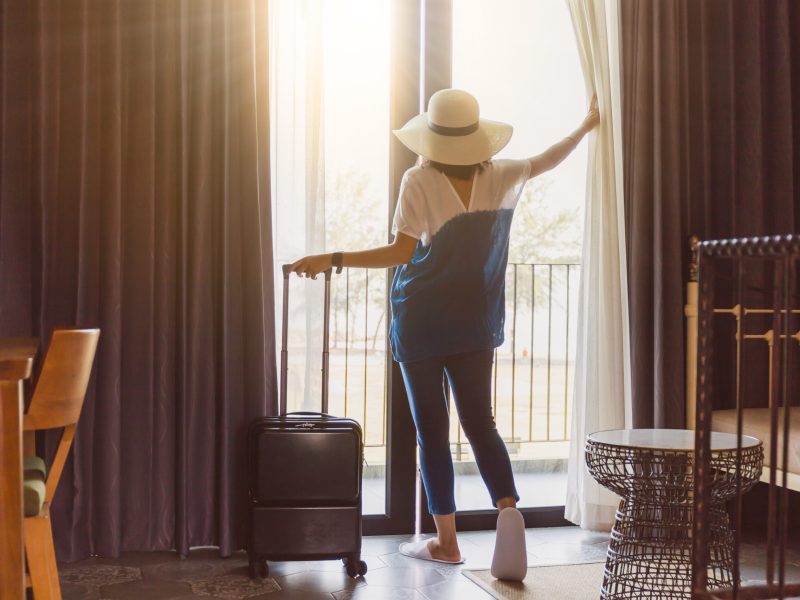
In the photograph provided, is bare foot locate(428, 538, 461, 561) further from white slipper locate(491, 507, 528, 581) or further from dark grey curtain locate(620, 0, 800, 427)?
dark grey curtain locate(620, 0, 800, 427)

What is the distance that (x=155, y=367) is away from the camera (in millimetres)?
2871

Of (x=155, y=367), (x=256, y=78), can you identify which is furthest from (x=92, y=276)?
(x=256, y=78)

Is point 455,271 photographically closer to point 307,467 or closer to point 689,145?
point 307,467

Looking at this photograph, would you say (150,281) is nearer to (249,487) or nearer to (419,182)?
(249,487)

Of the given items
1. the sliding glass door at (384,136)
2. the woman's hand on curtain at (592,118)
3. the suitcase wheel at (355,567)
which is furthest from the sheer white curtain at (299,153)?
the woman's hand on curtain at (592,118)

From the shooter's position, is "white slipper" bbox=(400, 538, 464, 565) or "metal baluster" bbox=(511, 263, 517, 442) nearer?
"white slipper" bbox=(400, 538, 464, 565)

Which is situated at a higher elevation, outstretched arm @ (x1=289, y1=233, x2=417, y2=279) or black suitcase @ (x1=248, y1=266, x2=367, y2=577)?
outstretched arm @ (x1=289, y1=233, x2=417, y2=279)

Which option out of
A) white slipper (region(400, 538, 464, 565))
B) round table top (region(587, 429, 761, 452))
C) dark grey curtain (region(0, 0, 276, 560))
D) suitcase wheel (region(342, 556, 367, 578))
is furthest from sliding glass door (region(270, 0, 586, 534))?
round table top (region(587, 429, 761, 452))

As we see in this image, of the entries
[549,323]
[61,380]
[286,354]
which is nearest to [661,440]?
[286,354]

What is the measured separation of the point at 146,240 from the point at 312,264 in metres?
0.60

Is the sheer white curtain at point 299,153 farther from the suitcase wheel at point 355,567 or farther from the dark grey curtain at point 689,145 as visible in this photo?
the dark grey curtain at point 689,145

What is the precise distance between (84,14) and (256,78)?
59 centimetres

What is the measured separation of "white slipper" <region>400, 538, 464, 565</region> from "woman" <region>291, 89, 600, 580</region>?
0.21 m

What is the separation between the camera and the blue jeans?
8.87ft
